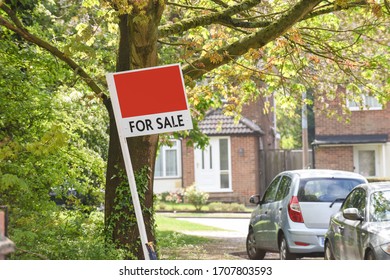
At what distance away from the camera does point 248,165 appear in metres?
46.5

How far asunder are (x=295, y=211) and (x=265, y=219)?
156 cm

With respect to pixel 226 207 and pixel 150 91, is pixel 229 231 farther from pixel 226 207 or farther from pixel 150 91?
pixel 150 91

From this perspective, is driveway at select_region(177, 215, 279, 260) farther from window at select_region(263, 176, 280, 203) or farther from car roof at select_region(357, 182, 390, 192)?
car roof at select_region(357, 182, 390, 192)

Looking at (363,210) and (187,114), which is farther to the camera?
(363,210)

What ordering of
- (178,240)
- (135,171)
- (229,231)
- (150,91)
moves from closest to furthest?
(150,91)
(135,171)
(178,240)
(229,231)

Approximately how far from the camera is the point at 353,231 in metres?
13.0

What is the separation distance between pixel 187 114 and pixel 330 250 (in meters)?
6.88

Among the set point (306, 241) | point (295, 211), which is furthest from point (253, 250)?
point (306, 241)

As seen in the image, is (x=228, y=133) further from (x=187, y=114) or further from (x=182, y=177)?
(x=187, y=114)

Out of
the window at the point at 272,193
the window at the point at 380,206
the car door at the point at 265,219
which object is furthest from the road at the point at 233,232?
the window at the point at 380,206

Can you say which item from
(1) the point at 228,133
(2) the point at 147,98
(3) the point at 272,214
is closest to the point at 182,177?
(1) the point at 228,133

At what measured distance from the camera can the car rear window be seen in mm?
16656

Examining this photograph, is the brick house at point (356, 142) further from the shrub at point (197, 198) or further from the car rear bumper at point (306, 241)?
the car rear bumper at point (306, 241)

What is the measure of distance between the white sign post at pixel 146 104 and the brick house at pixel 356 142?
33.0 m
